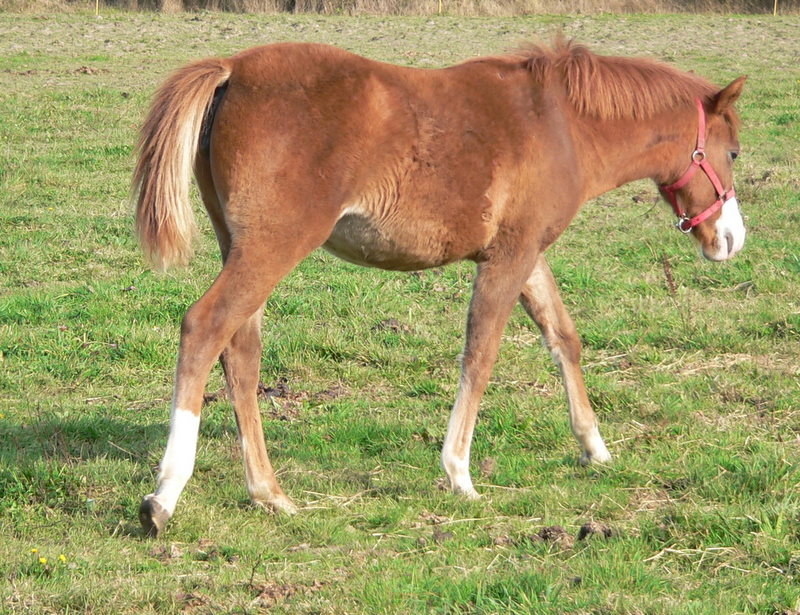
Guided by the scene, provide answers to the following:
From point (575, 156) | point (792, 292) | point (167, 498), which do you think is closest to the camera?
point (167, 498)

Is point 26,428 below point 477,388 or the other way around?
below

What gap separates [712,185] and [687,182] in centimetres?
13

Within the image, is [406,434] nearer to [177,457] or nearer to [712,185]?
[177,457]

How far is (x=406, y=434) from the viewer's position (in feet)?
17.4

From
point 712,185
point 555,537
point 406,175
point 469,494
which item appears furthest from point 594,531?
point 712,185

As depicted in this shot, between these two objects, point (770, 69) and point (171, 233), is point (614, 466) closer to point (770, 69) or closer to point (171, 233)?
point (171, 233)

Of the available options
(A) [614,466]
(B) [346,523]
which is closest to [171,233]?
(B) [346,523]

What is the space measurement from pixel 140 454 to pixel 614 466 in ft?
7.50

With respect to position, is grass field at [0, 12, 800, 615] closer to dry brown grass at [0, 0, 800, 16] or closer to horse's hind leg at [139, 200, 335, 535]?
horse's hind leg at [139, 200, 335, 535]

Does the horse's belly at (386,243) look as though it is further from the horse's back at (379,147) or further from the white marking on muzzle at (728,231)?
the white marking on muzzle at (728,231)

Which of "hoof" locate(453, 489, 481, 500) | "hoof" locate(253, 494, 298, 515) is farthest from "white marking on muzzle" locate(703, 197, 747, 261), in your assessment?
"hoof" locate(253, 494, 298, 515)

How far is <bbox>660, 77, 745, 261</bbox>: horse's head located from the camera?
5078mm

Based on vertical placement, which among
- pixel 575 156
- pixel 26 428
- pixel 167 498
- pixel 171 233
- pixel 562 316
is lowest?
pixel 26 428

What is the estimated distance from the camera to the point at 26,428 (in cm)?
521
